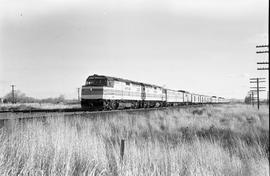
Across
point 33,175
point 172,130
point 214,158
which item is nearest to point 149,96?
point 172,130

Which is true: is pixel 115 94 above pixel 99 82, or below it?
below

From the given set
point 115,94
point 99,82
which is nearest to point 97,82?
point 99,82

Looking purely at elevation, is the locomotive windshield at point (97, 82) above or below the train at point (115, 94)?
above

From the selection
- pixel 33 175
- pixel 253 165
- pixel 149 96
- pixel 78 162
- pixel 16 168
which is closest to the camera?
pixel 33 175

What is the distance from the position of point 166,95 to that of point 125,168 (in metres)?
41.8

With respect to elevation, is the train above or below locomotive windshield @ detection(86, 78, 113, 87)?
below

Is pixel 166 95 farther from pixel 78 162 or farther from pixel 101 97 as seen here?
pixel 78 162

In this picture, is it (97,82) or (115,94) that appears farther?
(115,94)

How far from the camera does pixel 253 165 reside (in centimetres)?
707

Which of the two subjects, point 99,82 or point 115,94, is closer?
point 99,82

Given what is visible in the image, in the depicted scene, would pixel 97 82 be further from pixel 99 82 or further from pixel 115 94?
pixel 115 94

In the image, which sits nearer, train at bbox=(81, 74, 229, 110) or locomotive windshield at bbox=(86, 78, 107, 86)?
train at bbox=(81, 74, 229, 110)

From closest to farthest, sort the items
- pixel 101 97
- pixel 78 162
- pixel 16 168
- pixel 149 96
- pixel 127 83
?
pixel 16 168, pixel 78 162, pixel 101 97, pixel 127 83, pixel 149 96

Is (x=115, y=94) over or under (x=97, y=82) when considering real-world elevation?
under
